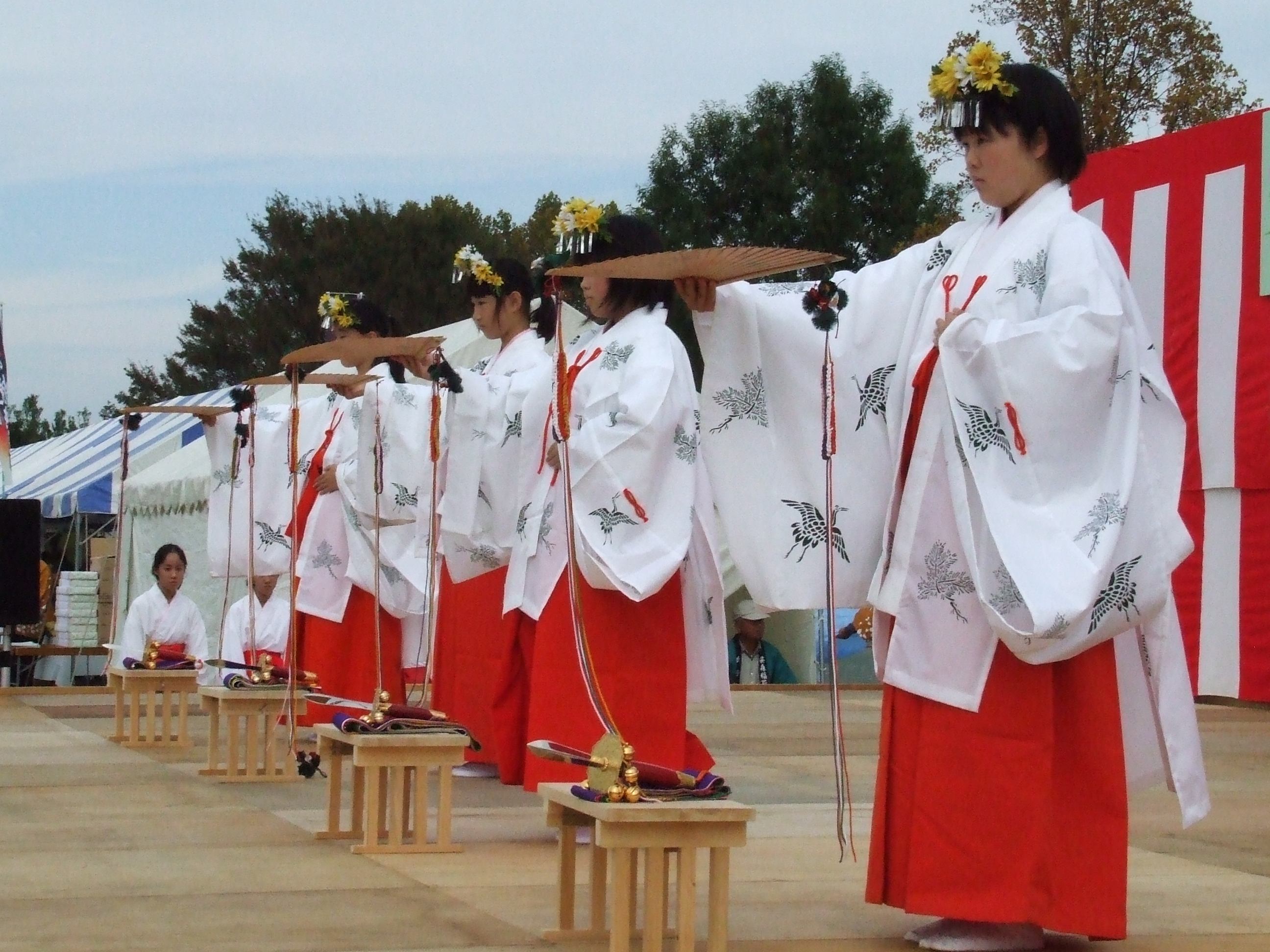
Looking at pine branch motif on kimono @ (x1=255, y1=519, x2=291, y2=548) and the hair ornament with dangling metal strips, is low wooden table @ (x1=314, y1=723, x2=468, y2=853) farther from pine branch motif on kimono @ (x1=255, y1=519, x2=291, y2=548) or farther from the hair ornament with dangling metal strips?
pine branch motif on kimono @ (x1=255, y1=519, x2=291, y2=548)

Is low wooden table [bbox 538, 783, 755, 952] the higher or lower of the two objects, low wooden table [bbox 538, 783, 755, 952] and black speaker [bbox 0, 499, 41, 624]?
the lower

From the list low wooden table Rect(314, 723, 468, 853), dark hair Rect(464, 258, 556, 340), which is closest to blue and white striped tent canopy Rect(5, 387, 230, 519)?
dark hair Rect(464, 258, 556, 340)

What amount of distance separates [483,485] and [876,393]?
7.64 feet

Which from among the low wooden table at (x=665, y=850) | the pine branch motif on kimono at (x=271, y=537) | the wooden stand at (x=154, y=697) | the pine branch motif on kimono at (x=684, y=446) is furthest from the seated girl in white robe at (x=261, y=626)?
the low wooden table at (x=665, y=850)

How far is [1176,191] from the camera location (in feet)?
30.0

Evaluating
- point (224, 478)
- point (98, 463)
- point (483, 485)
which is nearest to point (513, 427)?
point (483, 485)

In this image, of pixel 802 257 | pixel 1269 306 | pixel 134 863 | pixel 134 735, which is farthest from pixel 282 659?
pixel 802 257

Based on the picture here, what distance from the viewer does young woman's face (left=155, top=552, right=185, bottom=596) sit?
9477 millimetres

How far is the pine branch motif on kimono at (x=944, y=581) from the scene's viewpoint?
3367 mm

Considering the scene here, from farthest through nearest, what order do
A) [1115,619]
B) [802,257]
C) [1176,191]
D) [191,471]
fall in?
[191,471] < [1176,191] < [802,257] < [1115,619]

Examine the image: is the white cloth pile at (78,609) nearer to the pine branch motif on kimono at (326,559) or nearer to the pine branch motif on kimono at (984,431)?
the pine branch motif on kimono at (326,559)

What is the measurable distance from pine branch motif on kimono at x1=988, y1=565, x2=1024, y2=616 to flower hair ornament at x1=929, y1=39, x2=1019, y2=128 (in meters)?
0.91

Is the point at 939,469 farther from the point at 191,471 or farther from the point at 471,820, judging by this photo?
the point at 191,471

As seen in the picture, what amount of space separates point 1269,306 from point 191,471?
778 centimetres
